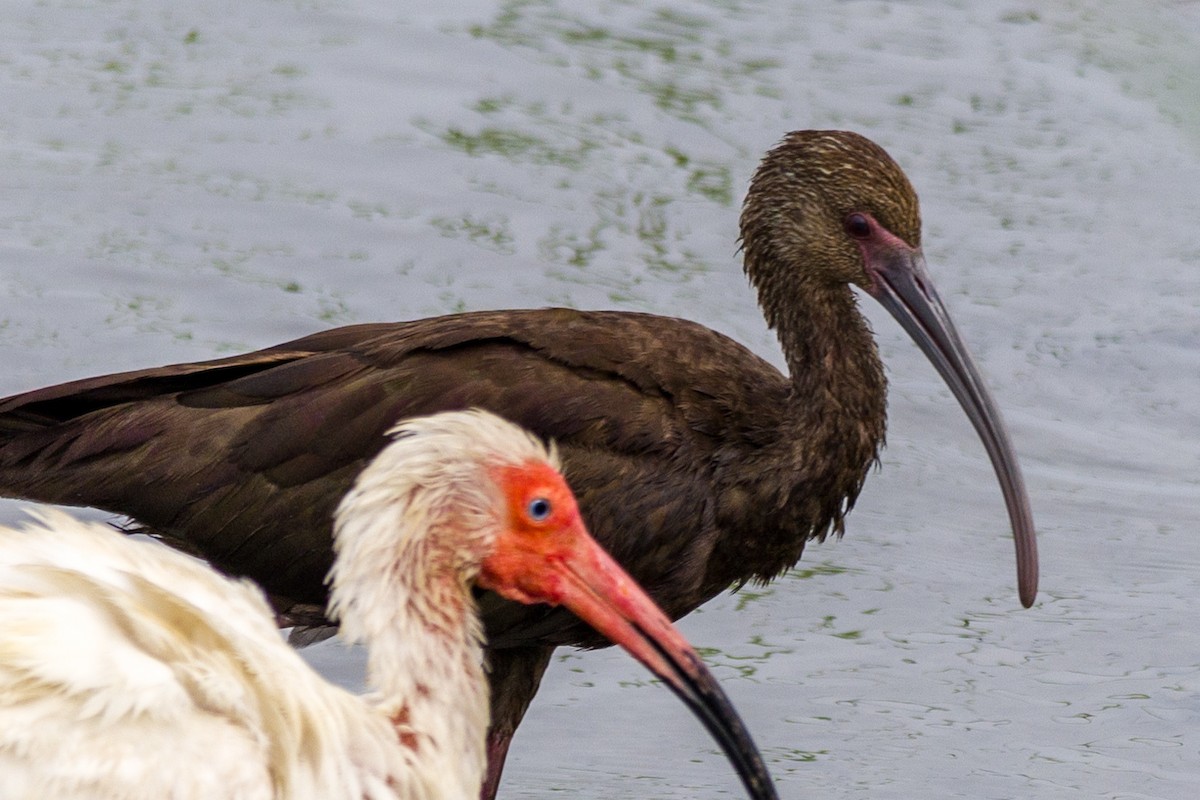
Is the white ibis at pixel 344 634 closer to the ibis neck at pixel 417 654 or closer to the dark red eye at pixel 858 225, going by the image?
the ibis neck at pixel 417 654

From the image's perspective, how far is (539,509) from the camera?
14.3 ft

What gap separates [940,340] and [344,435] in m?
1.53


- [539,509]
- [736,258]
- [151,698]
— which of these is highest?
[539,509]

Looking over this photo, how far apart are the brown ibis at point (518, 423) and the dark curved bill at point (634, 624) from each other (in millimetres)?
1089

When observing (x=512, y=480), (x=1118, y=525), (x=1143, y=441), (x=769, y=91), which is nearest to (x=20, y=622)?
(x=512, y=480)

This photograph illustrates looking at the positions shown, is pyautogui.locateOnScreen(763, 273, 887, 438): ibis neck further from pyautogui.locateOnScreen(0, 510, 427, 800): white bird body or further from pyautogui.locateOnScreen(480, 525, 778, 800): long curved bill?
pyautogui.locateOnScreen(0, 510, 427, 800): white bird body

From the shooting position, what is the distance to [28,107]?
9719mm

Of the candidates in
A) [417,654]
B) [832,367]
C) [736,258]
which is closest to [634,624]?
[417,654]

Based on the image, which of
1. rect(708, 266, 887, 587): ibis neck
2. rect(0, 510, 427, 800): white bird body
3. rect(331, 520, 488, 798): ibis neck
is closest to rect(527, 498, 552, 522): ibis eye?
rect(331, 520, 488, 798): ibis neck

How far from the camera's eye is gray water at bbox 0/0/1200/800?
249 inches

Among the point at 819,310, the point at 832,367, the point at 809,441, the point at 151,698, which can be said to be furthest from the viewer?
the point at 819,310

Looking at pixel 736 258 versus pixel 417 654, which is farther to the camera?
pixel 736 258

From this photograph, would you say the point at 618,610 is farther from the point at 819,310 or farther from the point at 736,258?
the point at 736,258

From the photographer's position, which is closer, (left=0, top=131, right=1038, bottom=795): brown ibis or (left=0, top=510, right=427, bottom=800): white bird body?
(left=0, top=510, right=427, bottom=800): white bird body
